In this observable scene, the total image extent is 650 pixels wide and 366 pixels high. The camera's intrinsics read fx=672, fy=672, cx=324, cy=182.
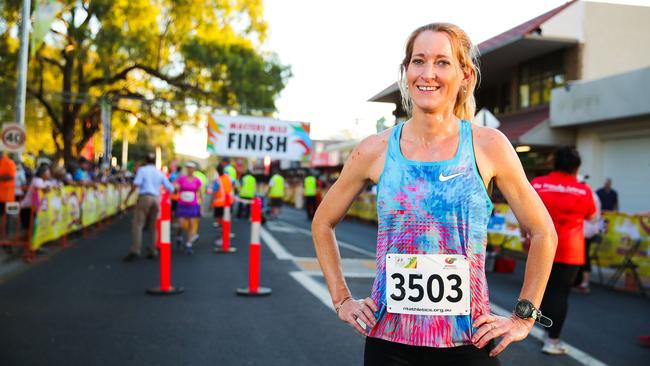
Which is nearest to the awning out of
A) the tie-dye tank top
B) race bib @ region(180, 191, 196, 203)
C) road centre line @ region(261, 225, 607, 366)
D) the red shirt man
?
road centre line @ region(261, 225, 607, 366)

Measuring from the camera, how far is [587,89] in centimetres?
1889

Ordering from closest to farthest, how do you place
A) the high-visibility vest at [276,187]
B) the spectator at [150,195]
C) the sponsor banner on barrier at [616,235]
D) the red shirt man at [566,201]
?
the red shirt man at [566,201] → the sponsor banner on barrier at [616,235] → the spectator at [150,195] → the high-visibility vest at [276,187]

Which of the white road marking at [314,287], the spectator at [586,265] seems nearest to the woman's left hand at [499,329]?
the white road marking at [314,287]

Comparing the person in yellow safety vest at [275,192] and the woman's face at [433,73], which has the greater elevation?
the woman's face at [433,73]

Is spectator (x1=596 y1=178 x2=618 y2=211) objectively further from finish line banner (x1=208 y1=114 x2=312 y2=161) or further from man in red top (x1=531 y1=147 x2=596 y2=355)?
man in red top (x1=531 y1=147 x2=596 y2=355)

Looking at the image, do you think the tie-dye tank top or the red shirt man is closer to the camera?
the tie-dye tank top

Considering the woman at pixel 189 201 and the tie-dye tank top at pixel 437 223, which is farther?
the woman at pixel 189 201

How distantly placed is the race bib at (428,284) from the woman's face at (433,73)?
0.52 meters

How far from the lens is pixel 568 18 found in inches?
802

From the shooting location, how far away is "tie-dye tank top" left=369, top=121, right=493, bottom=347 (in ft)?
7.16

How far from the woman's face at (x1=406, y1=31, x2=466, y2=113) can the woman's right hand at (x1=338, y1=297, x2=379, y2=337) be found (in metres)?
0.70

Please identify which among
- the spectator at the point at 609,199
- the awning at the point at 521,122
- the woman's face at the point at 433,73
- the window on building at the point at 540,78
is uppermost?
the window on building at the point at 540,78

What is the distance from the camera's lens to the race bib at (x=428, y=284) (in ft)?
7.26

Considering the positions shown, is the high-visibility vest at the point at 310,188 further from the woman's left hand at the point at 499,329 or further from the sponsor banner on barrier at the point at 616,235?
the woman's left hand at the point at 499,329
